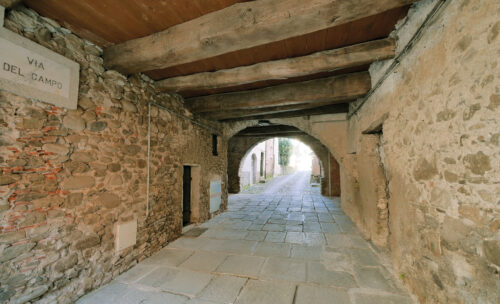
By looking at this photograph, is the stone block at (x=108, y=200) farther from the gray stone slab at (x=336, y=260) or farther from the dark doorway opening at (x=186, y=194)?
the gray stone slab at (x=336, y=260)

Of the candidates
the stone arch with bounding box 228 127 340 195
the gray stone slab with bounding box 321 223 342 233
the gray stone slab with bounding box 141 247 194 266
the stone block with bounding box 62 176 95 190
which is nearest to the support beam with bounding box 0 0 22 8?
the stone block with bounding box 62 176 95 190

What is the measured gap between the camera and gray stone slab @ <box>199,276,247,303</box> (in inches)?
82.0

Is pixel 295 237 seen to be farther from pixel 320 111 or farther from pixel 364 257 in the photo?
pixel 320 111

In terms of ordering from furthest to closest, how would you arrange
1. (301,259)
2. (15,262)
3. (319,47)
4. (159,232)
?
(159,232) → (301,259) → (319,47) → (15,262)

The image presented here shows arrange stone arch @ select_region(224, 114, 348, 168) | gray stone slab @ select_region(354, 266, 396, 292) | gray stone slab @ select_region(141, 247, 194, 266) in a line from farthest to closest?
stone arch @ select_region(224, 114, 348, 168) < gray stone slab @ select_region(141, 247, 194, 266) < gray stone slab @ select_region(354, 266, 396, 292)

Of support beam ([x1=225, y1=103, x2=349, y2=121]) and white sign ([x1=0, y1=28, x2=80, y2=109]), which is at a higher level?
support beam ([x1=225, y1=103, x2=349, y2=121])

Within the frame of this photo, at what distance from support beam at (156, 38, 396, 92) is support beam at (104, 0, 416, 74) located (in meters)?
0.70

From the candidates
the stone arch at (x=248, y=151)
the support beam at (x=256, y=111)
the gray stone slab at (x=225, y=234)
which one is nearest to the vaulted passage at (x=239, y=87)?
the gray stone slab at (x=225, y=234)

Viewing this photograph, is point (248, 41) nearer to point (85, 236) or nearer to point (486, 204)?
point (486, 204)

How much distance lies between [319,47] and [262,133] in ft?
20.1

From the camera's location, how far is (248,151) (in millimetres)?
9914

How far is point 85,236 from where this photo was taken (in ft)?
7.29

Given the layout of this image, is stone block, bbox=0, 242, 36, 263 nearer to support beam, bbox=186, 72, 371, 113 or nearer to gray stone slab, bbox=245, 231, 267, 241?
gray stone slab, bbox=245, 231, 267, 241

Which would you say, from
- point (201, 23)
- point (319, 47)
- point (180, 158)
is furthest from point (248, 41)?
point (180, 158)
